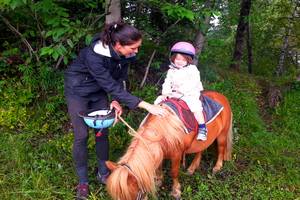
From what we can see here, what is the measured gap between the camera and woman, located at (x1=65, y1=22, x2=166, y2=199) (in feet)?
12.1

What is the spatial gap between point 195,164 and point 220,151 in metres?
0.39

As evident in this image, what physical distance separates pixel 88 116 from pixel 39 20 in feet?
9.40

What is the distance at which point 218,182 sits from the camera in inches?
190

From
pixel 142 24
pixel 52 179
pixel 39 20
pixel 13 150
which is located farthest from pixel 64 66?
pixel 52 179

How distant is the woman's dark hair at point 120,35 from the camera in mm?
3611

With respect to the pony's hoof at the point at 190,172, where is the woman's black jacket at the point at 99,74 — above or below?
above

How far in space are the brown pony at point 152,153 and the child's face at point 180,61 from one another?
A: 0.56 meters

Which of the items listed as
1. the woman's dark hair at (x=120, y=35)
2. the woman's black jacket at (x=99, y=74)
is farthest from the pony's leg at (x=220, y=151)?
the woman's dark hair at (x=120, y=35)

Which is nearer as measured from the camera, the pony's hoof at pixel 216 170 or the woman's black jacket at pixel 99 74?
the woman's black jacket at pixel 99 74

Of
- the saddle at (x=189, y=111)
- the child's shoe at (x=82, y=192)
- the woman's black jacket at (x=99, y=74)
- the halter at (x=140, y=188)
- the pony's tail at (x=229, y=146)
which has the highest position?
the woman's black jacket at (x=99, y=74)

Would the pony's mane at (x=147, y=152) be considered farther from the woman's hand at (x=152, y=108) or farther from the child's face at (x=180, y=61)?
the child's face at (x=180, y=61)

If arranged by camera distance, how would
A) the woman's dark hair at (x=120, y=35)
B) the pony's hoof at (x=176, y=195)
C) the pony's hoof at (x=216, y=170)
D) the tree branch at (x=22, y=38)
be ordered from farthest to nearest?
the tree branch at (x=22, y=38), the pony's hoof at (x=216, y=170), the pony's hoof at (x=176, y=195), the woman's dark hair at (x=120, y=35)

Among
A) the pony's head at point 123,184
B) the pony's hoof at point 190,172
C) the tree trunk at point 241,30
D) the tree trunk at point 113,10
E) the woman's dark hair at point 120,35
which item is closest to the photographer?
the pony's head at point 123,184

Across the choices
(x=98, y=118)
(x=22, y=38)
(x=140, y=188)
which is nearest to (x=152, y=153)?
(x=140, y=188)
